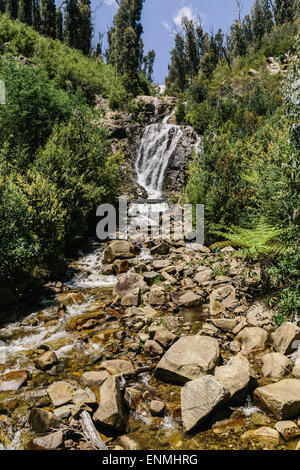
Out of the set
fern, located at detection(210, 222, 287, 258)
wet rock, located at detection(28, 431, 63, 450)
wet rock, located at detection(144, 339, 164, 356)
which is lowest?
wet rock, located at detection(28, 431, 63, 450)

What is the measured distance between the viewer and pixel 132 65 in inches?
1163

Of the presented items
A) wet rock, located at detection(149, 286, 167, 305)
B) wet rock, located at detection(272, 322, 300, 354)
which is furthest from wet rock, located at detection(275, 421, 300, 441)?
wet rock, located at detection(149, 286, 167, 305)

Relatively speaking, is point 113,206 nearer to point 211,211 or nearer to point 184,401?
point 211,211

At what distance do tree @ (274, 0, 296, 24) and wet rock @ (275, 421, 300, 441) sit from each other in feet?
167

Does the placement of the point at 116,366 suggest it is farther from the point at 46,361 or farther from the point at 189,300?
the point at 189,300

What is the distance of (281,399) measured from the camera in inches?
132

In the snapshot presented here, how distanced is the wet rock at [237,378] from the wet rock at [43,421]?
2165mm

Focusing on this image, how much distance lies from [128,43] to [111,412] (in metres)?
34.6

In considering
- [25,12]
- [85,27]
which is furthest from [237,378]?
[25,12]

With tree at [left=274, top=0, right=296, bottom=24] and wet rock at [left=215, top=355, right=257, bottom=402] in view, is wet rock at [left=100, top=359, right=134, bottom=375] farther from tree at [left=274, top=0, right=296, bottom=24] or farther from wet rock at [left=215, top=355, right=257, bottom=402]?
tree at [left=274, top=0, right=296, bottom=24]

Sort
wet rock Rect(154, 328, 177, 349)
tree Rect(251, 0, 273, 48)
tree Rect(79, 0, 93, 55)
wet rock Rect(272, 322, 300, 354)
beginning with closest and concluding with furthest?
1. wet rock Rect(272, 322, 300, 354)
2. wet rock Rect(154, 328, 177, 349)
3. tree Rect(79, 0, 93, 55)
4. tree Rect(251, 0, 273, 48)

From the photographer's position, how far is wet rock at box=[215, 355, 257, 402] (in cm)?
368

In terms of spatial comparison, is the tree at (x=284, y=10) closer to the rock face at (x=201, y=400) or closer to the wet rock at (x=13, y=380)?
the rock face at (x=201, y=400)

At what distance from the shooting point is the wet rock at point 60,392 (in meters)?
3.77
